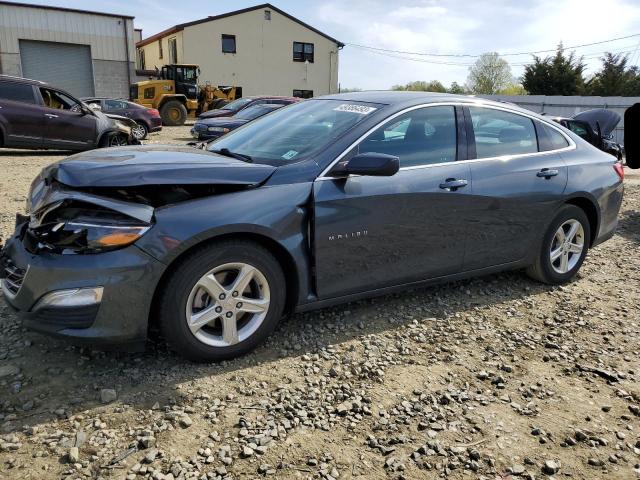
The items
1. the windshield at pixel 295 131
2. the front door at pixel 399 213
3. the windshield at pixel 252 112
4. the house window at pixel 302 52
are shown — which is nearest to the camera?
the front door at pixel 399 213

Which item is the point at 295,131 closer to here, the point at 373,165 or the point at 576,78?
the point at 373,165

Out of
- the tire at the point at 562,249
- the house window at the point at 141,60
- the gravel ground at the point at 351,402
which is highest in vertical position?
the house window at the point at 141,60

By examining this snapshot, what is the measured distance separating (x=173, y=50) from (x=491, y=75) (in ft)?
119

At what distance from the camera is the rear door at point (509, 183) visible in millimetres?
3967

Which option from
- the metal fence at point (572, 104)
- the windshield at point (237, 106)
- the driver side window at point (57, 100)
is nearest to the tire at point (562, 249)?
the driver side window at point (57, 100)

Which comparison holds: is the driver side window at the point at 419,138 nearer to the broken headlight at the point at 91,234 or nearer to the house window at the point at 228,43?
the broken headlight at the point at 91,234

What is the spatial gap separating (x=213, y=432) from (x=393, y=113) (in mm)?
2362

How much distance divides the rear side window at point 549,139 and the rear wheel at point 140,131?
14.3 m

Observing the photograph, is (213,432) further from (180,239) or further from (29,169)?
(29,169)

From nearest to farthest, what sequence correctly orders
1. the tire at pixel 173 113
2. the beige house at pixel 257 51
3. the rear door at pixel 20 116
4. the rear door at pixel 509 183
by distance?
the rear door at pixel 509 183, the rear door at pixel 20 116, the tire at pixel 173 113, the beige house at pixel 257 51

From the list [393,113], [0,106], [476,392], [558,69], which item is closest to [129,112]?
[0,106]

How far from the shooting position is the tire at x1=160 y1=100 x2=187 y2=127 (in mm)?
24719

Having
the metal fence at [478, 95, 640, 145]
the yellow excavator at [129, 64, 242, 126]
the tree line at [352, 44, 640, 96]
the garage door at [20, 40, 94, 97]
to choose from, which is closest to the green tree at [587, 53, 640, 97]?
the tree line at [352, 44, 640, 96]

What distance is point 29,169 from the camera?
33.8 feet
